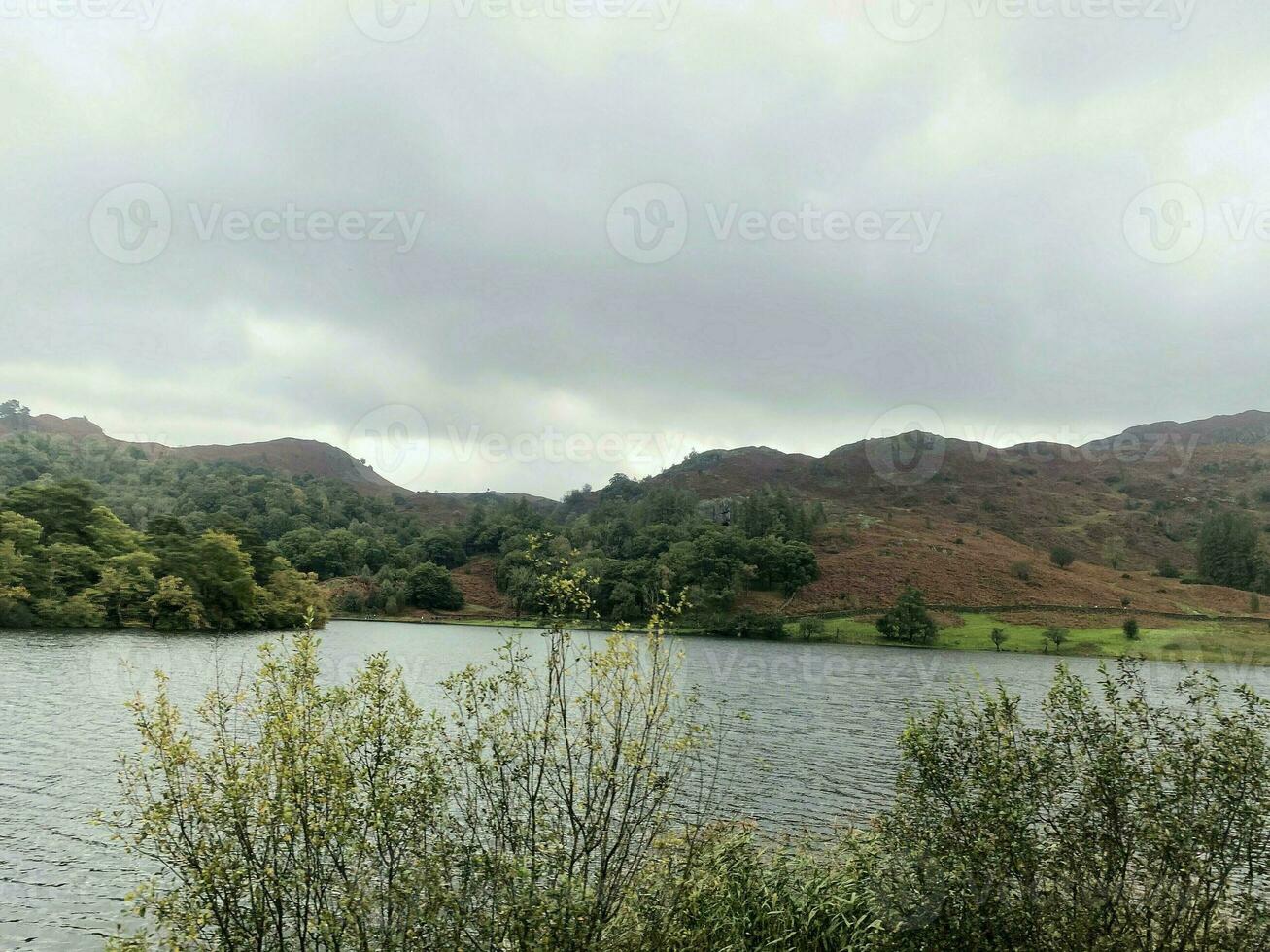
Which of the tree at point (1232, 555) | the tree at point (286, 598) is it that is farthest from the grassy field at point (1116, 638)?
the tree at point (286, 598)

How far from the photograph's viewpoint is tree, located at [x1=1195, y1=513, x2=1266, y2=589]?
145 m

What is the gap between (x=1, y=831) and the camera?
19.7 m

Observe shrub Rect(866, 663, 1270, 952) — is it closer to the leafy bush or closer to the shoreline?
the shoreline

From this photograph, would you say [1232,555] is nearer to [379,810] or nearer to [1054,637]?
[1054,637]

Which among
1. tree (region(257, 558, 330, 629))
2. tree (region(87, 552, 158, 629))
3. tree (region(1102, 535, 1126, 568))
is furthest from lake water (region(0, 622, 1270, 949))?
tree (region(1102, 535, 1126, 568))

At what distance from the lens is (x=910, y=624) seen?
108m

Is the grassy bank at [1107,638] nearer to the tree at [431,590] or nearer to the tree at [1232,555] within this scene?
the tree at [1232,555]

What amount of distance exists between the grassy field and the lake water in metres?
7.18

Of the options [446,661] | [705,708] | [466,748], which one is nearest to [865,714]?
[705,708]

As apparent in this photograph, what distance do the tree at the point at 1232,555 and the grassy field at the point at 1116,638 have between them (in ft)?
160

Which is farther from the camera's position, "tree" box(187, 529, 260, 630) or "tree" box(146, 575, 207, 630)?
"tree" box(187, 529, 260, 630)

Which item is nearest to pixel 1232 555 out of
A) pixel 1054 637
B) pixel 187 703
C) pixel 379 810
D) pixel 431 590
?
pixel 1054 637

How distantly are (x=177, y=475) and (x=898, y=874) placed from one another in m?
228

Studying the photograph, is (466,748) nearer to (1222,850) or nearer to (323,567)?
(1222,850)
